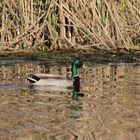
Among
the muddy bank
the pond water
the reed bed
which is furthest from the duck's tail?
the reed bed

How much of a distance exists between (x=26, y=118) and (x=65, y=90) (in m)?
3.60

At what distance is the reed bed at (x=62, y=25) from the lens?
664 inches

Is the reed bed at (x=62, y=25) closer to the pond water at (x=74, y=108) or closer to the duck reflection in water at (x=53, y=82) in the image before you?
the pond water at (x=74, y=108)

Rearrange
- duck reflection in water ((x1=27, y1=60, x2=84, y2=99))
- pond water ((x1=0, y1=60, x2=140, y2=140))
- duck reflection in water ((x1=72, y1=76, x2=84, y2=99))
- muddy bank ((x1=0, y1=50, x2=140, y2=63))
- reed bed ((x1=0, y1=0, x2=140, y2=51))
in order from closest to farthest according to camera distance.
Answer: pond water ((x1=0, y1=60, x2=140, y2=140)) < duck reflection in water ((x1=72, y1=76, x2=84, y2=99)) < duck reflection in water ((x1=27, y1=60, x2=84, y2=99)) < muddy bank ((x1=0, y1=50, x2=140, y2=63)) < reed bed ((x1=0, y1=0, x2=140, y2=51))

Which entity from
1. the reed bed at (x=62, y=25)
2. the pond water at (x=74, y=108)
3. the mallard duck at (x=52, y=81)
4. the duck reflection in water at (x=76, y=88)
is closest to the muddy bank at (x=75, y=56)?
the reed bed at (x=62, y=25)

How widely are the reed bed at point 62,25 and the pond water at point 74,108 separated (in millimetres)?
2584

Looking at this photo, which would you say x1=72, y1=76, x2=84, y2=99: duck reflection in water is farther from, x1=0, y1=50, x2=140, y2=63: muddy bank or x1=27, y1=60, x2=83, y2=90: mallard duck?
x1=0, y1=50, x2=140, y2=63: muddy bank

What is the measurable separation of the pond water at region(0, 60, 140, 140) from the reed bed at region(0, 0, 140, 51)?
258 cm

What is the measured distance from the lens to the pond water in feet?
25.8

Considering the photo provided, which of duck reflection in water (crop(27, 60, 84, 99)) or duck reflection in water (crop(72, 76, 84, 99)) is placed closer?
duck reflection in water (crop(72, 76, 84, 99))

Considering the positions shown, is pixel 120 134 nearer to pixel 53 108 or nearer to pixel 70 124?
pixel 70 124

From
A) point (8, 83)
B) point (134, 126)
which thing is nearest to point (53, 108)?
point (134, 126)

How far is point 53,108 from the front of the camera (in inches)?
377

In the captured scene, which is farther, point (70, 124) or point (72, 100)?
point (72, 100)
